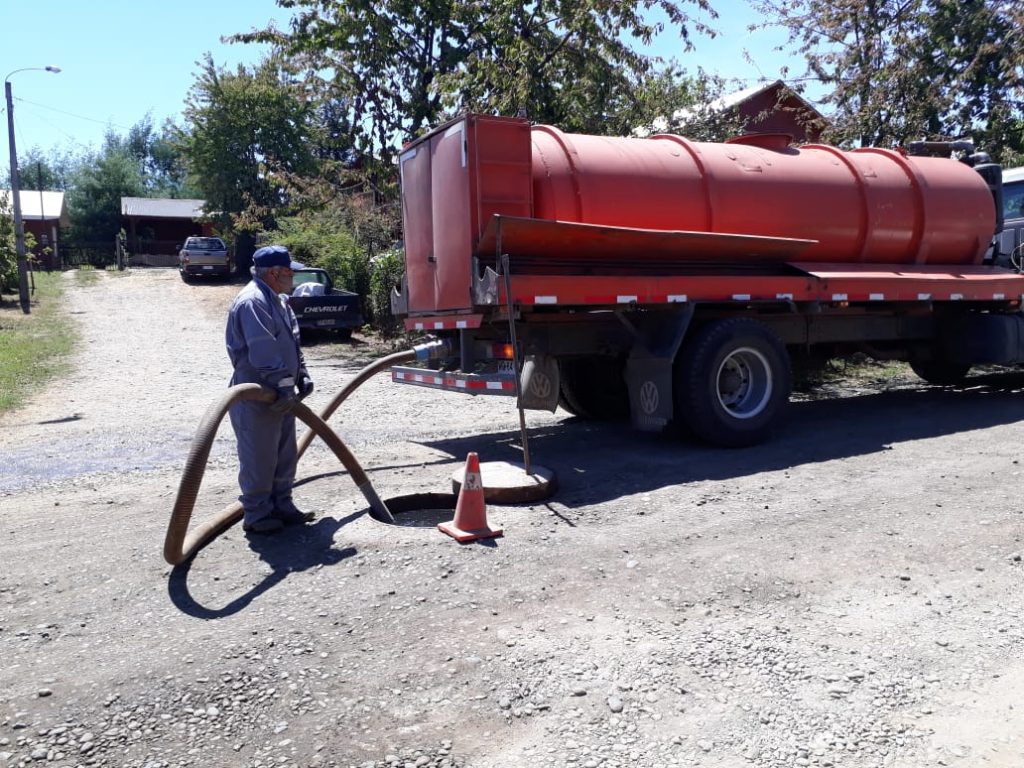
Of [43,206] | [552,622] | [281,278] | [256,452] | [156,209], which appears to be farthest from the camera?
[156,209]

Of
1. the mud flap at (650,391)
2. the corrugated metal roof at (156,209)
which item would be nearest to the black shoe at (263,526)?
the mud flap at (650,391)

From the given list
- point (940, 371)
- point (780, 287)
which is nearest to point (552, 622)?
point (780, 287)

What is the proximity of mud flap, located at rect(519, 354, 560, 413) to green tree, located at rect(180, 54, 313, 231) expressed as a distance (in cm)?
3107

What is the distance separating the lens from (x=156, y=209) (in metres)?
53.8

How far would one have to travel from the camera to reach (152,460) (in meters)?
7.70

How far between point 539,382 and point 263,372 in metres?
2.64

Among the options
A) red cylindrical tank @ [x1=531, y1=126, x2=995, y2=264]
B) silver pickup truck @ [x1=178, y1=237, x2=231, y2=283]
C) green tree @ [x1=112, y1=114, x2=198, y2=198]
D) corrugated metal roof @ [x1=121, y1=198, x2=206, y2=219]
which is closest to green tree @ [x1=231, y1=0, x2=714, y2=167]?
red cylindrical tank @ [x1=531, y1=126, x2=995, y2=264]

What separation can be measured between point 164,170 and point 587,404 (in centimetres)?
9505

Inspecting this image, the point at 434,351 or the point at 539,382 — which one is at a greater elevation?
the point at 434,351

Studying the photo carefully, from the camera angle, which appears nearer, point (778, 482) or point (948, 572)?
point (948, 572)

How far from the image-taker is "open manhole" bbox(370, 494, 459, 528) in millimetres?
5926

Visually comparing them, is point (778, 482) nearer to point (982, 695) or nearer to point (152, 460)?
point (982, 695)

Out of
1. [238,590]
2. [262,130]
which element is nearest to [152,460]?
[238,590]

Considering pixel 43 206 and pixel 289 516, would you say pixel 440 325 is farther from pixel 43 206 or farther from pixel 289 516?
pixel 43 206
